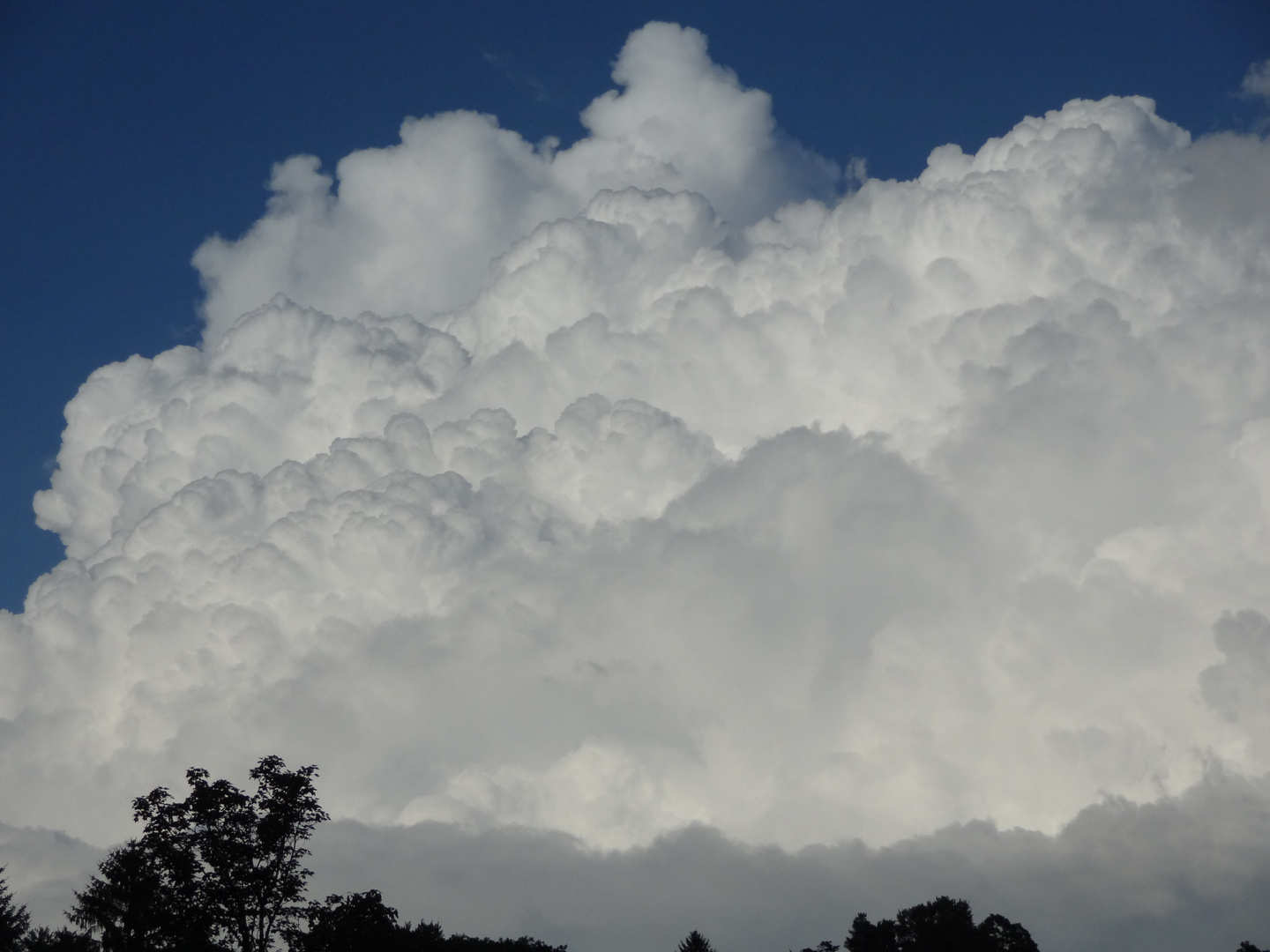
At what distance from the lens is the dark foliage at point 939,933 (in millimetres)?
170750

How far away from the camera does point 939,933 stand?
566 feet

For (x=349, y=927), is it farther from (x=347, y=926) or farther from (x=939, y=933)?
(x=939, y=933)

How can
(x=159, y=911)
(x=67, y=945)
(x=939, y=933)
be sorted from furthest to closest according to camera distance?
(x=939, y=933)
(x=67, y=945)
(x=159, y=911)

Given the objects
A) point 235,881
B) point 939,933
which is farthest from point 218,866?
point 939,933

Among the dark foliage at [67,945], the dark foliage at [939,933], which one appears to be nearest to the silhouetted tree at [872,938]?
the dark foliage at [939,933]

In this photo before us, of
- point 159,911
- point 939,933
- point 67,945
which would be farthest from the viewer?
point 939,933

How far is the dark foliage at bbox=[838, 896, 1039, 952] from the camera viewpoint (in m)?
171

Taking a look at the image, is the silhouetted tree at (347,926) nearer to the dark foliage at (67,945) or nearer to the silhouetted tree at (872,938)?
the dark foliage at (67,945)

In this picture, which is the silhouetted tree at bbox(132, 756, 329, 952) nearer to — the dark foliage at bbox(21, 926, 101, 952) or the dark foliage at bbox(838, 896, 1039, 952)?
the dark foliage at bbox(21, 926, 101, 952)

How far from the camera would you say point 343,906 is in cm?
3656

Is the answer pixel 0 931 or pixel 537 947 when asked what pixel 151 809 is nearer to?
pixel 0 931

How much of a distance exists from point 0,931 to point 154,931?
1833 inches

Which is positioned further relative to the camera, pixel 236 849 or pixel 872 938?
pixel 872 938

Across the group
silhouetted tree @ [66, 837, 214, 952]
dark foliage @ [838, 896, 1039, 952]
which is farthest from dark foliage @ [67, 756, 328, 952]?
dark foliage @ [838, 896, 1039, 952]
